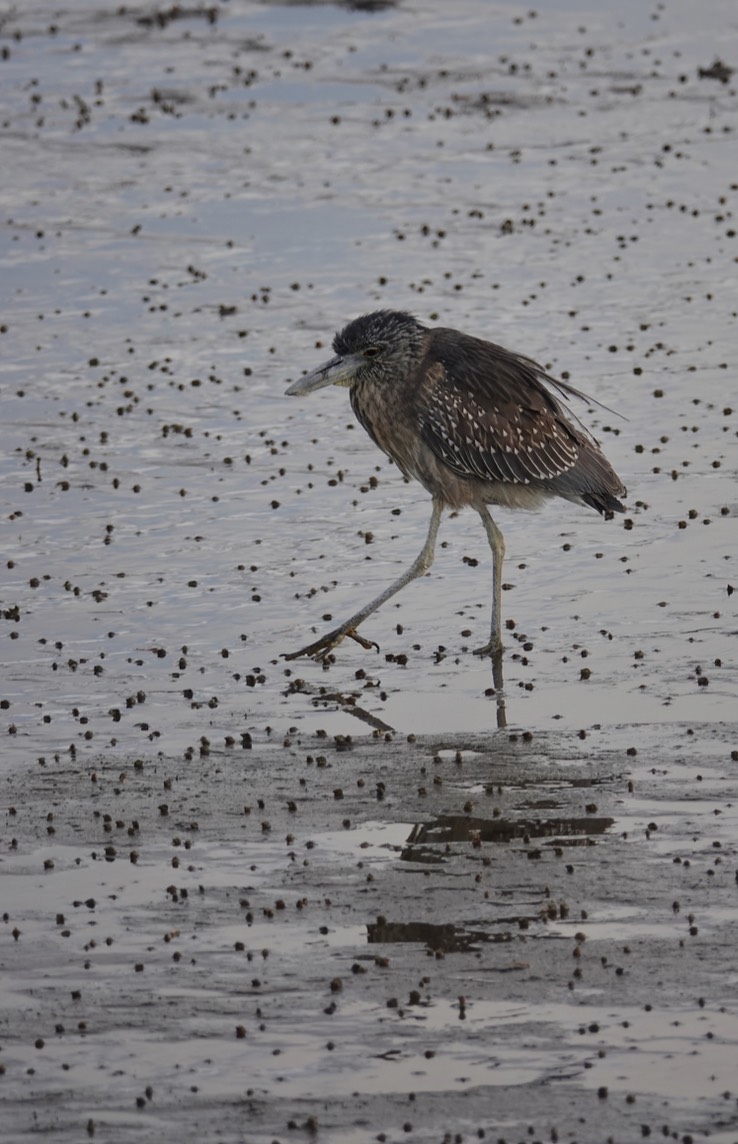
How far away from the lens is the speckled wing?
1476cm

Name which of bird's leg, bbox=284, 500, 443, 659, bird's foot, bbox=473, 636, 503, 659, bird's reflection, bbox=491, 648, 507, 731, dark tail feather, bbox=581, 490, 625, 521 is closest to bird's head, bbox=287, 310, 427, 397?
bird's leg, bbox=284, 500, 443, 659

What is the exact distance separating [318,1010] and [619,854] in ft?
7.44

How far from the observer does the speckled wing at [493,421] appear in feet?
48.4

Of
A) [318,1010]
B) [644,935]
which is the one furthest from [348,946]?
[644,935]

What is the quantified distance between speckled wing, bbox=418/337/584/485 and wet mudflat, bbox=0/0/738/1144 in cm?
119

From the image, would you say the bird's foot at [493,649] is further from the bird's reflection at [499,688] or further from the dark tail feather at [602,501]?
the dark tail feather at [602,501]

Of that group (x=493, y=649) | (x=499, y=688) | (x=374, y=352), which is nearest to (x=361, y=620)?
(x=493, y=649)

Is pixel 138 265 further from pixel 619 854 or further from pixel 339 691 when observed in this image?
pixel 619 854

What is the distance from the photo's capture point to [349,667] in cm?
1460

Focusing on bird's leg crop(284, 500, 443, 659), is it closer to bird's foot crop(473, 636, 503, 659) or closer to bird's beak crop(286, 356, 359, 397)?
bird's foot crop(473, 636, 503, 659)

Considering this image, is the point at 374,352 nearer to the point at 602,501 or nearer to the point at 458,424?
the point at 458,424

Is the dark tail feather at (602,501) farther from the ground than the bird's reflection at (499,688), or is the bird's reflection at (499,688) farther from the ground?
the dark tail feather at (602,501)

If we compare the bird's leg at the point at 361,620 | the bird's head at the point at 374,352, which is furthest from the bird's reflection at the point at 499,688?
the bird's head at the point at 374,352

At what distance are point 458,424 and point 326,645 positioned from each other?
1.77m
